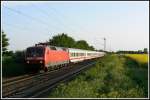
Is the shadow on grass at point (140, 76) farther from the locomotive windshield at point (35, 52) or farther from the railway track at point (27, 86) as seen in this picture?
the locomotive windshield at point (35, 52)

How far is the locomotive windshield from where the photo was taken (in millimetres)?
29777

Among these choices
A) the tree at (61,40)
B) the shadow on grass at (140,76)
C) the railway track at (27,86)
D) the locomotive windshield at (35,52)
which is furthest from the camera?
the tree at (61,40)

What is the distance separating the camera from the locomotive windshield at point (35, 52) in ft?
97.7

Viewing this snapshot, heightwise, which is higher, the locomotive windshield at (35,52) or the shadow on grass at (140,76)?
the locomotive windshield at (35,52)

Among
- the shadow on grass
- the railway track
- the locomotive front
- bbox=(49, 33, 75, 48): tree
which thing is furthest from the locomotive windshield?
bbox=(49, 33, 75, 48): tree

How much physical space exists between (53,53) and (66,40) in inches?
2275

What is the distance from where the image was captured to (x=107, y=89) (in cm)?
1659

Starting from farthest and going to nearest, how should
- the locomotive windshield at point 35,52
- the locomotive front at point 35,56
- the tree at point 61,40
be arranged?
the tree at point 61,40 → the locomotive windshield at point 35,52 → the locomotive front at point 35,56

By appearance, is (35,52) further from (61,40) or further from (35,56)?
(61,40)

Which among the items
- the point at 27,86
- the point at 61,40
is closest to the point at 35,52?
the point at 27,86

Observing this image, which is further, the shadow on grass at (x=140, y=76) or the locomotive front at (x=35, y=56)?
the locomotive front at (x=35, y=56)

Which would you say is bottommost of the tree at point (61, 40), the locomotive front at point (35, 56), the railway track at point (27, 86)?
the railway track at point (27, 86)

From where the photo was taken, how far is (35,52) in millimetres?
30016

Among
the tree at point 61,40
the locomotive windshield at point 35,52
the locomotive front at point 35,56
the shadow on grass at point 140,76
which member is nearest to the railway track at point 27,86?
the shadow on grass at point 140,76
